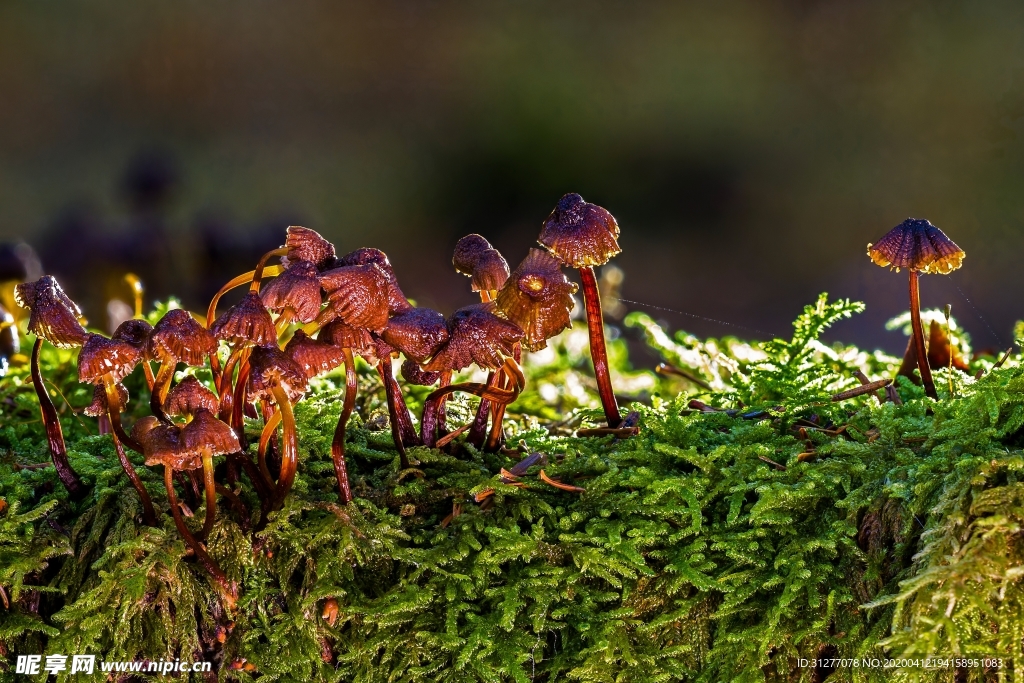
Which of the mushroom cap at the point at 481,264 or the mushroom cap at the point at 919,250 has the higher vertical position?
the mushroom cap at the point at 919,250

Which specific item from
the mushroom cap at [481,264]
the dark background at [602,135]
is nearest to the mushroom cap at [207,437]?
the mushroom cap at [481,264]

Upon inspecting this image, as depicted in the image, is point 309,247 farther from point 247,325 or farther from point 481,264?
point 481,264

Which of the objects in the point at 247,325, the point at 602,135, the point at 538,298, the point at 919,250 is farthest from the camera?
the point at 602,135

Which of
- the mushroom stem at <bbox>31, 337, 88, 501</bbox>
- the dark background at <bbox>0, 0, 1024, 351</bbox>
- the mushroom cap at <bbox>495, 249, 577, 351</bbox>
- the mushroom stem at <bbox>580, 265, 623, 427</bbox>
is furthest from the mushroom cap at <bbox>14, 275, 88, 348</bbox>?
the dark background at <bbox>0, 0, 1024, 351</bbox>

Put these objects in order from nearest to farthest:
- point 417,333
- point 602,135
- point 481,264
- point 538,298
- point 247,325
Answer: point 247,325, point 417,333, point 538,298, point 481,264, point 602,135

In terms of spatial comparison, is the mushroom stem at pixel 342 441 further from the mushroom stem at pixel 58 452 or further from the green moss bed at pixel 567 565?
the mushroom stem at pixel 58 452

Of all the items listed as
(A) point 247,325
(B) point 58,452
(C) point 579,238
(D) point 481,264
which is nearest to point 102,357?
(A) point 247,325

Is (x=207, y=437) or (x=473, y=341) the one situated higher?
(x=473, y=341)
